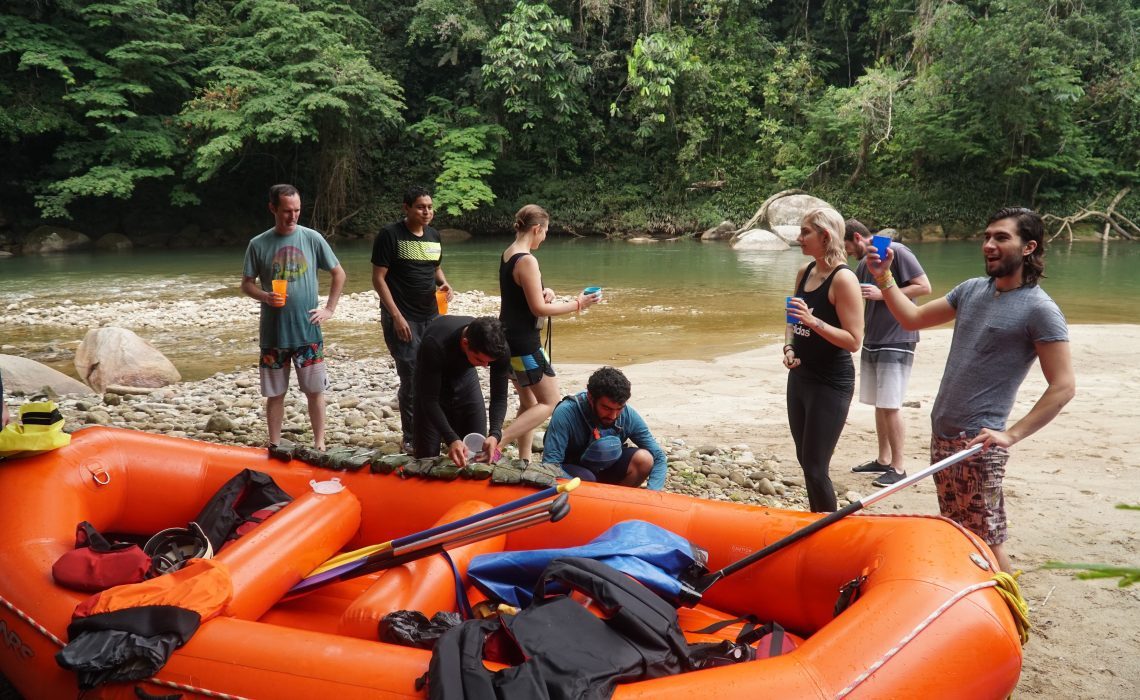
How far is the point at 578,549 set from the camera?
92.0 inches

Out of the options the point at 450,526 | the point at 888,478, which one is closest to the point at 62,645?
the point at 450,526

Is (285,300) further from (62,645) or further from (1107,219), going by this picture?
(1107,219)

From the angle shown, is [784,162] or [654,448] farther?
[784,162]

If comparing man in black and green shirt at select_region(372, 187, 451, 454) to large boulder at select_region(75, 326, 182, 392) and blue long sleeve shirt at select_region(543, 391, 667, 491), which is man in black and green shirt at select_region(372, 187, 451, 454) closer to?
blue long sleeve shirt at select_region(543, 391, 667, 491)

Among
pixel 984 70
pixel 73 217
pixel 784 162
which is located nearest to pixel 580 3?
pixel 784 162

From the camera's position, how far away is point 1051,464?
4441 mm

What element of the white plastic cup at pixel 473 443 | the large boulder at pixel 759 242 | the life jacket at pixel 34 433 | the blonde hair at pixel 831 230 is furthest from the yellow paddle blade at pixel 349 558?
the large boulder at pixel 759 242

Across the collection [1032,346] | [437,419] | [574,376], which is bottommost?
[574,376]

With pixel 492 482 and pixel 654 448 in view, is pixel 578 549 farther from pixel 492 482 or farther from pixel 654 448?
pixel 654 448

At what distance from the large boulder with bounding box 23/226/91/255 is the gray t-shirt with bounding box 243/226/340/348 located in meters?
18.5

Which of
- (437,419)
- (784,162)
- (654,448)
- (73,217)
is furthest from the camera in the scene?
(784,162)

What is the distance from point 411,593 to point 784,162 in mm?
21473

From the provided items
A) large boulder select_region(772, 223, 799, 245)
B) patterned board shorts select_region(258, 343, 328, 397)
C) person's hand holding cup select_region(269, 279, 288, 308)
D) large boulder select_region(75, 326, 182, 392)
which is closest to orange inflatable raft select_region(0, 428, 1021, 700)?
patterned board shorts select_region(258, 343, 328, 397)

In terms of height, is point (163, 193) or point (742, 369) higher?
point (163, 193)
